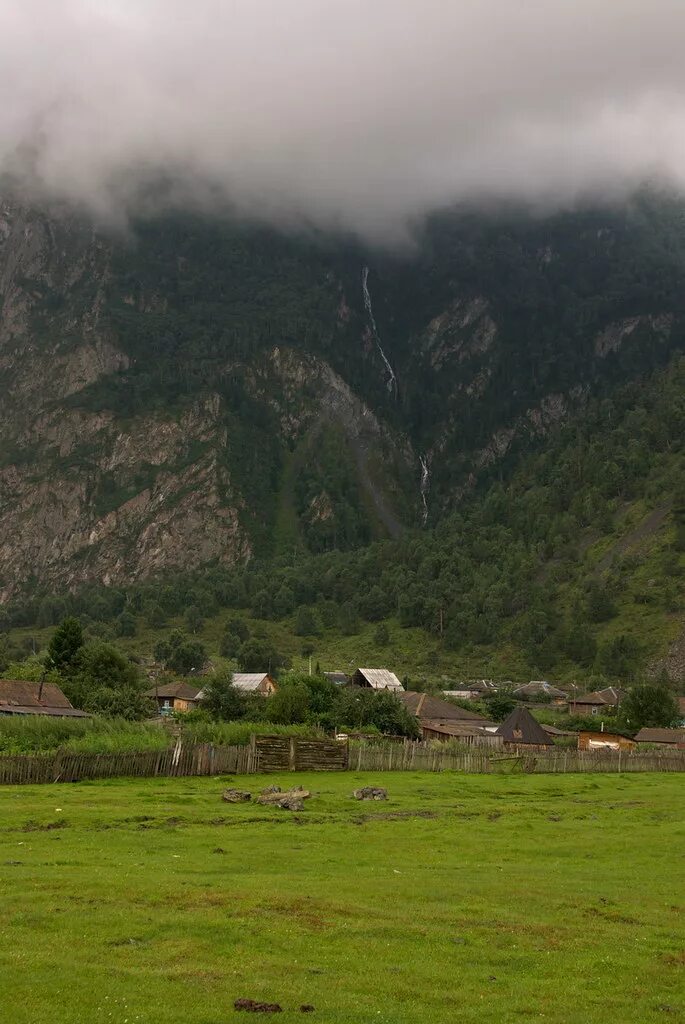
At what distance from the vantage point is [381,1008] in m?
15.7

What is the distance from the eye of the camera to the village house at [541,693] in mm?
167050

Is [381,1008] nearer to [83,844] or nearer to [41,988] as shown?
[41,988]

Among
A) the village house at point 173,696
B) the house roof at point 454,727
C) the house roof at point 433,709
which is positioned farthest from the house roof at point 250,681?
the house roof at point 454,727

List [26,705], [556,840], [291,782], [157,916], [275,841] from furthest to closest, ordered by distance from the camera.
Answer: [26,705] → [291,782] → [556,840] → [275,841] → [157,916]

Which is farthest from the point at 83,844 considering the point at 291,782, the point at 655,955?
the point at 291,782

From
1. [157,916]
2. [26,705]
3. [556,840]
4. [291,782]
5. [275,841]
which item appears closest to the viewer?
[157,916]

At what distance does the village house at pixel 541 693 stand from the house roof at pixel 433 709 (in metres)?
37.3

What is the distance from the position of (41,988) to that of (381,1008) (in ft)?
17.0

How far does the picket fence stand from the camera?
48.7 metres

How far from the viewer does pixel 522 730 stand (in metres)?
99.9

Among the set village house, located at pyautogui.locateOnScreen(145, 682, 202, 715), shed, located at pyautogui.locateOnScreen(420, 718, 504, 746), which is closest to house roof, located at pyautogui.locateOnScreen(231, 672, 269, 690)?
village house, located at pyautogui.locateOnScreen(145, 682, 202, 715)

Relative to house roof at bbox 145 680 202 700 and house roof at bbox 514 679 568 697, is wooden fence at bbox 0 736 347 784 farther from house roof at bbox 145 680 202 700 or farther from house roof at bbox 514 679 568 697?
house roof at bbox 514 679 568 697

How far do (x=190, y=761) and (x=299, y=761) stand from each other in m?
8.52

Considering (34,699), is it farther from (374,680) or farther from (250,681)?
(374,680)
